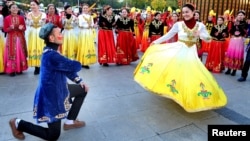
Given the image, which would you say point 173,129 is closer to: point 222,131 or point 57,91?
point 222,131

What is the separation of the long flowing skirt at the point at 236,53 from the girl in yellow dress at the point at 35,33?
4.66m

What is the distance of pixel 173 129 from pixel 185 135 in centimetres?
19

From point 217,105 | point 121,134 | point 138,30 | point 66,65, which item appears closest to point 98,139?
point 121,134

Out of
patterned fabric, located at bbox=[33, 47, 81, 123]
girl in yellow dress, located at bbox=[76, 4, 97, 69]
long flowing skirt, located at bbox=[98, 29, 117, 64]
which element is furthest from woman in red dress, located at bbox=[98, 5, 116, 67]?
patterned fabric, located at bbox=[33, 47, 81, 123]

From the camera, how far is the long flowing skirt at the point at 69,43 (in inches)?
256

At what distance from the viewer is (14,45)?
566 centimetres

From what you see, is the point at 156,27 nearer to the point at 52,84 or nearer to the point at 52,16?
the point at 52,16

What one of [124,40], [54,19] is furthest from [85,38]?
[124,40]

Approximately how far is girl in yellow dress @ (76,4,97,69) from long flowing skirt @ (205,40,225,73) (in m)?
3.21

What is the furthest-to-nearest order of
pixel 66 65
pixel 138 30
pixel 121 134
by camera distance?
pixel 138 30 → pixel 121 134 → pixel 66 65

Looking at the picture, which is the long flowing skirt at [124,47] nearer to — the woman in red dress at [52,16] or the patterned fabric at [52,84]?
the woman in red dress at [52,16]

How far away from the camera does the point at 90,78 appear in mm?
5824

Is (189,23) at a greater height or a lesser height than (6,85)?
greater

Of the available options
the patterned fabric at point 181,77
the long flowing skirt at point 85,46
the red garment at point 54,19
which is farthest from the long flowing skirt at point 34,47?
the patterned fabric at point 181,77
